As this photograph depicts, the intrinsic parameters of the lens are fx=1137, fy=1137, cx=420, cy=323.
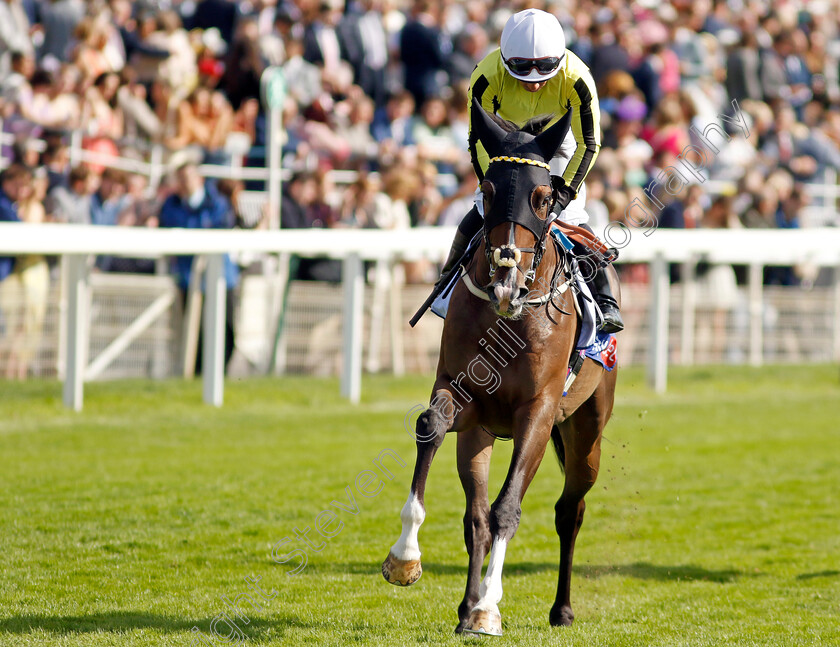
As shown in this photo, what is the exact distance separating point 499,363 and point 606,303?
1.09 metres

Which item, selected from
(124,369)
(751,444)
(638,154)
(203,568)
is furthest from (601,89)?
(203,568)

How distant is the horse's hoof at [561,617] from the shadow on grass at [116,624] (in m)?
1.16

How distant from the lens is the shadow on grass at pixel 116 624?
470 centimetres

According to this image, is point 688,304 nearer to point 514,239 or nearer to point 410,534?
point 514,239

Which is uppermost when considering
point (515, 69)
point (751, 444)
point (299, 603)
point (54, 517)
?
point (515, 69)

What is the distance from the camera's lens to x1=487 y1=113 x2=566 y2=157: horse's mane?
16.4 ft

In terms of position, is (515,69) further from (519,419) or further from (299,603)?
(299,603)

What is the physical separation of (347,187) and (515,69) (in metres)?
8.32

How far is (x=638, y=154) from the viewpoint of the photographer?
14883 millimetres

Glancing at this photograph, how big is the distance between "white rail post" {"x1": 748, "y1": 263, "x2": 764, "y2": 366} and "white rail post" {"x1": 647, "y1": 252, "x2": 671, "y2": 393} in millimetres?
1722

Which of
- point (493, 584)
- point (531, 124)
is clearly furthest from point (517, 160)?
point (493, 584)

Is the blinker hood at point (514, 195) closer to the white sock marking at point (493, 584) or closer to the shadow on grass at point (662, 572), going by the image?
the white sock marking at point (493, 584)

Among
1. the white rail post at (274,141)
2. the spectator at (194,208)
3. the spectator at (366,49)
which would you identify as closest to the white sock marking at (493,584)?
the spectator at (194,208)

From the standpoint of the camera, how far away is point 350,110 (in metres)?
14.1
